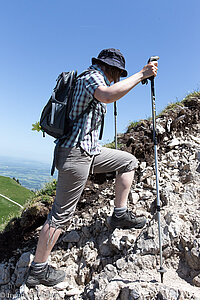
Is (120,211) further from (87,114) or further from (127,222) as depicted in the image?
(87,114)

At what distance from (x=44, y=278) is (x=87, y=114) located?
2.32 meters

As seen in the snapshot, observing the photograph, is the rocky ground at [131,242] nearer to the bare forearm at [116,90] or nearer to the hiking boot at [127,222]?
the hiking boot at [127,222]

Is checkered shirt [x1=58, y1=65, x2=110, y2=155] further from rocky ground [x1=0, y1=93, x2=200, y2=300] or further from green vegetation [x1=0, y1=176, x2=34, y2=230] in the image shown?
green vegetation [x1=0, y1=176, x2=34, y2=230]

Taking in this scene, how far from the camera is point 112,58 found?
2971 millimetres

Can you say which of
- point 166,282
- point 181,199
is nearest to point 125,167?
point 181,199

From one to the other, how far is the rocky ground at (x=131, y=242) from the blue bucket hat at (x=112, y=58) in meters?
2.40

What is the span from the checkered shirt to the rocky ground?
1.59 meters

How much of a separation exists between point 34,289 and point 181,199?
8.94ft

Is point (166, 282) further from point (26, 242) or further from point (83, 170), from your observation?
point (26, 242)

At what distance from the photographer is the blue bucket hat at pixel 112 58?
2908 millimetres

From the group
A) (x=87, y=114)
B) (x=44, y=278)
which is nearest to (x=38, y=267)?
(x=44, y=278)

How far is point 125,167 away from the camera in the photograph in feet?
11.1

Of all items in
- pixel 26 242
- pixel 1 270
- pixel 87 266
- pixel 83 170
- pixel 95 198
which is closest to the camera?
pixel 83 170

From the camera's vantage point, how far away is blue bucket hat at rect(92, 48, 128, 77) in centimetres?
291
